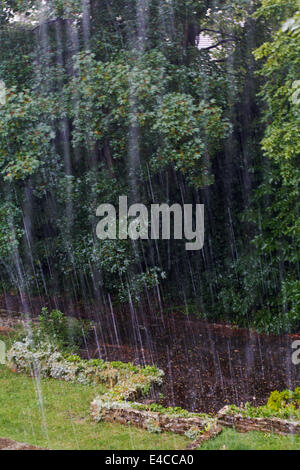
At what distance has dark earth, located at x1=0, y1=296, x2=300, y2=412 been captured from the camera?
8219 millimetres

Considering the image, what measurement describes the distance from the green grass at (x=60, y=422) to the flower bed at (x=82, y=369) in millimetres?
180

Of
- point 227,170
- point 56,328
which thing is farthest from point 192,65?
point 56,328

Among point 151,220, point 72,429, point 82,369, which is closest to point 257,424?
point 72,429

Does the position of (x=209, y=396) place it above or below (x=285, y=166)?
below

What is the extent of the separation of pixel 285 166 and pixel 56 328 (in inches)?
210

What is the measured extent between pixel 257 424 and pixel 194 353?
465 centimetres

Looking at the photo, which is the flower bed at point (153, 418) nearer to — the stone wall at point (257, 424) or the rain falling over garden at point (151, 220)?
the rain falling over garden at point (151, 220)

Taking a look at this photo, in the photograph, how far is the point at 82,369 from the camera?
8.15 m

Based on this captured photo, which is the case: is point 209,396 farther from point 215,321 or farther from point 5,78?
point 5,78

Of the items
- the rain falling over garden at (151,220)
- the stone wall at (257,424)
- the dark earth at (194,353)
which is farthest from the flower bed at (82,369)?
the stone wall at (257,424)

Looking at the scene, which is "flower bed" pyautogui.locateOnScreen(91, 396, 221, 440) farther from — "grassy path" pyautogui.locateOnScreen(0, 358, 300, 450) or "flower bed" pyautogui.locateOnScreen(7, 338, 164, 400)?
"flower bed" pyautogui.locateOnScreen(7, 338, 164, 400)

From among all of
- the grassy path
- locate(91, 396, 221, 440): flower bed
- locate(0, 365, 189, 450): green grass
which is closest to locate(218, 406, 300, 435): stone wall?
the grassy path

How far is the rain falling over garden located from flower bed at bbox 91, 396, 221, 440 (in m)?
0.02

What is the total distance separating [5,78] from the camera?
32.3ft
